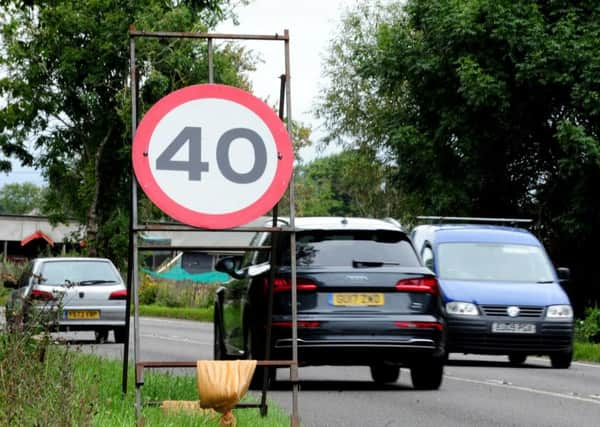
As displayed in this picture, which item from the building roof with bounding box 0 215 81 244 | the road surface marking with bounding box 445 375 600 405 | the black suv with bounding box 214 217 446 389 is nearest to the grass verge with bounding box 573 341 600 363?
the road surface marking with bounding box 445 375 600 405

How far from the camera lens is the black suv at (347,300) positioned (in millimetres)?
14883

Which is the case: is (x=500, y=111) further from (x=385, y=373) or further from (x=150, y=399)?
(x=150, y=399)

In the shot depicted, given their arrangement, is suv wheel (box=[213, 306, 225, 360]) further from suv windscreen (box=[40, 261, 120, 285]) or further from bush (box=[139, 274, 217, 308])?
bush (box=[139, 274, 217, 308])

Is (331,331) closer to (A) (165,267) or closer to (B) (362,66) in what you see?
(B) (362,66)

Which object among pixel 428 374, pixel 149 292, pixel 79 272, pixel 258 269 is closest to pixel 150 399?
pixel 258 269

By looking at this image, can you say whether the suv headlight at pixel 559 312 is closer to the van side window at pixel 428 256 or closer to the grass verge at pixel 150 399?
the van side window at pixel 428 256

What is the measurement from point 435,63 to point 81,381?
106ft

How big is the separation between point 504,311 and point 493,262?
1.59m

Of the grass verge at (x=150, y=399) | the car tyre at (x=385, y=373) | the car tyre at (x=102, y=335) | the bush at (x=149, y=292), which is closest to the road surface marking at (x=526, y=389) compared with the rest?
the car tyre at (x=385, y=373)

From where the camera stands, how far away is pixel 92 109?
180 feet

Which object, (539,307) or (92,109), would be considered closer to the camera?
(539,307)

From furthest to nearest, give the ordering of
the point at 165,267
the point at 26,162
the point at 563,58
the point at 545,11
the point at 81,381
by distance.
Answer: the point at 165,267 → the point at 26,162 → the point at 545,11 → the point at 563,58 → the point at 81,381

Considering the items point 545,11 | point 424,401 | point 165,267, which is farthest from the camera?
point 165,267

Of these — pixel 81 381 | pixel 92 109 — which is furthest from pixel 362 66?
pixel 81 381
